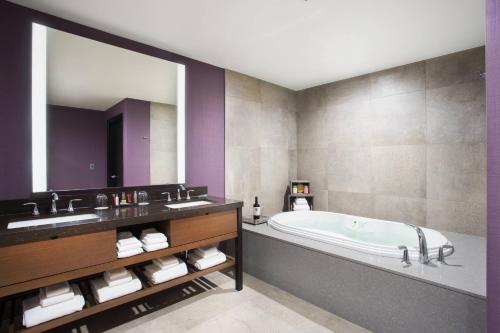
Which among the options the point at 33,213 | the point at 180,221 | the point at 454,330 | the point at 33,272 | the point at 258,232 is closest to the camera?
the point at 33,272

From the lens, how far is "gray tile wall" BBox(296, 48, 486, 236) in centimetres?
260

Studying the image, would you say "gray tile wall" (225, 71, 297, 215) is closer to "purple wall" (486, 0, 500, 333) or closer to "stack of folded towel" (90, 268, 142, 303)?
"stack of folded towel" (90, 268, 142, 303)

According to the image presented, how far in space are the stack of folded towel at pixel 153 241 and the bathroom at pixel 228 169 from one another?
0.04ft

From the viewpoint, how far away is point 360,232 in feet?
9.90

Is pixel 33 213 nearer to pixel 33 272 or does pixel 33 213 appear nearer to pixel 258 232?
pixel 33 272

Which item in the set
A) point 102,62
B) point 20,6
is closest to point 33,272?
point 102,62

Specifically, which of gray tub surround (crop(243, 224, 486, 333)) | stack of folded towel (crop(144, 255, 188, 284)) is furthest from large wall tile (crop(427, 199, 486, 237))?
stack of folded towel (crop(144, 255, 188, 284))

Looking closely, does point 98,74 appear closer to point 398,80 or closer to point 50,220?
point 50,220

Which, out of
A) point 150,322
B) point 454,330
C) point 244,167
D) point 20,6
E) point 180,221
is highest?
point 20,6

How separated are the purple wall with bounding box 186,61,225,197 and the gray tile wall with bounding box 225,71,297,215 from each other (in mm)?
113

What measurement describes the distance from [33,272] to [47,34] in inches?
68.5

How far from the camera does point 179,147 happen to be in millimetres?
2725

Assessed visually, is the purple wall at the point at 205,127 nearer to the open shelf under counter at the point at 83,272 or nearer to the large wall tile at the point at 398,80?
the open shelf under counter at the point at 83,272

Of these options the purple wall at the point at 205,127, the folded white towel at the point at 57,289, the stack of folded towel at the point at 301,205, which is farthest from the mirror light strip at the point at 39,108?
the stack of folded towel at the point at 301,205
